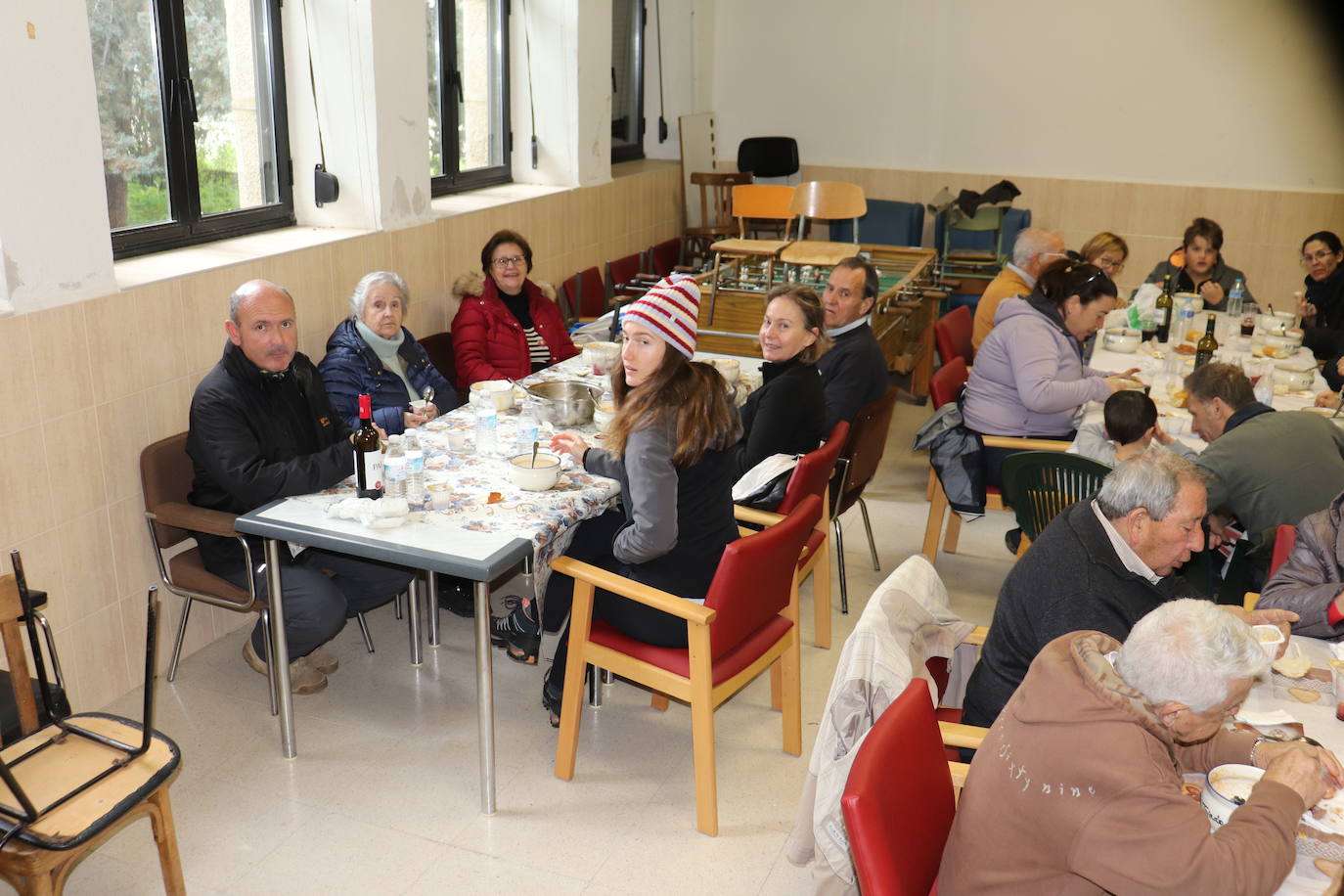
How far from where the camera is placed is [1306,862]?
76.5 inches

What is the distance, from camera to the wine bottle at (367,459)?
10.7ft

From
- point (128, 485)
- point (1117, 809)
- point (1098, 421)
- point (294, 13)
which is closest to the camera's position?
point (1117, 809)

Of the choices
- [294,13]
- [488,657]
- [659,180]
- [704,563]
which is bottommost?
[488,657]

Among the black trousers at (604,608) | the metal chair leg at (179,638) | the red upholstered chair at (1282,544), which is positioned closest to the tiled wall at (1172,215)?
the red upholstered chair at (1282,544)

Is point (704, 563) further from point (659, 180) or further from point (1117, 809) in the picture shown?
point (659, 180)

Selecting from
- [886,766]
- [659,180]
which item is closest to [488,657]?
[886,766]

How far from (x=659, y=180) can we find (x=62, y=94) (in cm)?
498

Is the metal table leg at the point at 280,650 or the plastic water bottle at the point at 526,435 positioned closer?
the metal table leg at the point at 280,650

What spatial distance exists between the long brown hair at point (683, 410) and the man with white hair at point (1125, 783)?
133 cm

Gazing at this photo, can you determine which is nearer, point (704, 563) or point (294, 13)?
point (704, 563)

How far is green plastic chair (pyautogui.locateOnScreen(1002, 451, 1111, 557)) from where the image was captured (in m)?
3.81

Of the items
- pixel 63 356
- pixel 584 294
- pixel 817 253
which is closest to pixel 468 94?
pixel 584 294

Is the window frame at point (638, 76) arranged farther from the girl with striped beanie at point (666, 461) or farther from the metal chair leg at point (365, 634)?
the girl with striped beanie at point (666, 461)

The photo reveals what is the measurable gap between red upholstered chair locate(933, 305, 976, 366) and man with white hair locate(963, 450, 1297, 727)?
8.51 ft
